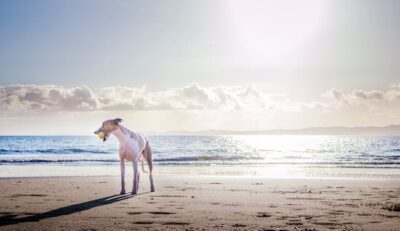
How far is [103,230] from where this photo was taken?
7945 mm

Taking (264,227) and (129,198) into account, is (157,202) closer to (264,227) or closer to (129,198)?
(129,198)

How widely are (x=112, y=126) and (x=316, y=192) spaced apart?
6.60 metres

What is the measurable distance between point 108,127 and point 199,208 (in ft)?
13.2

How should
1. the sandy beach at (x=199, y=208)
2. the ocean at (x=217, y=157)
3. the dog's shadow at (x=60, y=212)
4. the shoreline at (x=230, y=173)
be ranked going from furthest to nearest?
the ocean at (x=217, y=157) < the shoreline at (x=230, y=173) < the dog's shadow at (x=60, y=212) < the sandy beach at (x=199, y=208)

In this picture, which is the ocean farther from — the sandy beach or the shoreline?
the sandy beach

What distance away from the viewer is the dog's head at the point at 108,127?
43.0 feet

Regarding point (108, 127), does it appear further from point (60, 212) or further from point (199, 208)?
point (199, 208)

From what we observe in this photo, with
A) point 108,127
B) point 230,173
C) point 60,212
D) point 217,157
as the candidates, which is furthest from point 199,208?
point 217,157

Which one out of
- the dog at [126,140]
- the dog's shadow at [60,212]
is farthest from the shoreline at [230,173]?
the dog's shadow at [60,212]

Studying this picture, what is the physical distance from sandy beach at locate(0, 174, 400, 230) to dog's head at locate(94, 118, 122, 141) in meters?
1.79

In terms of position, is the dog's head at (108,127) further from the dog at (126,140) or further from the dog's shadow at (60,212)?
the dog's shadow at (60,212)

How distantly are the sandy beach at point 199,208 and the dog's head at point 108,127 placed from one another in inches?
70.6

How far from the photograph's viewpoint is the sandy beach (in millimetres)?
8555

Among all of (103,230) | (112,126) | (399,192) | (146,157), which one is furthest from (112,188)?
(399,192)
